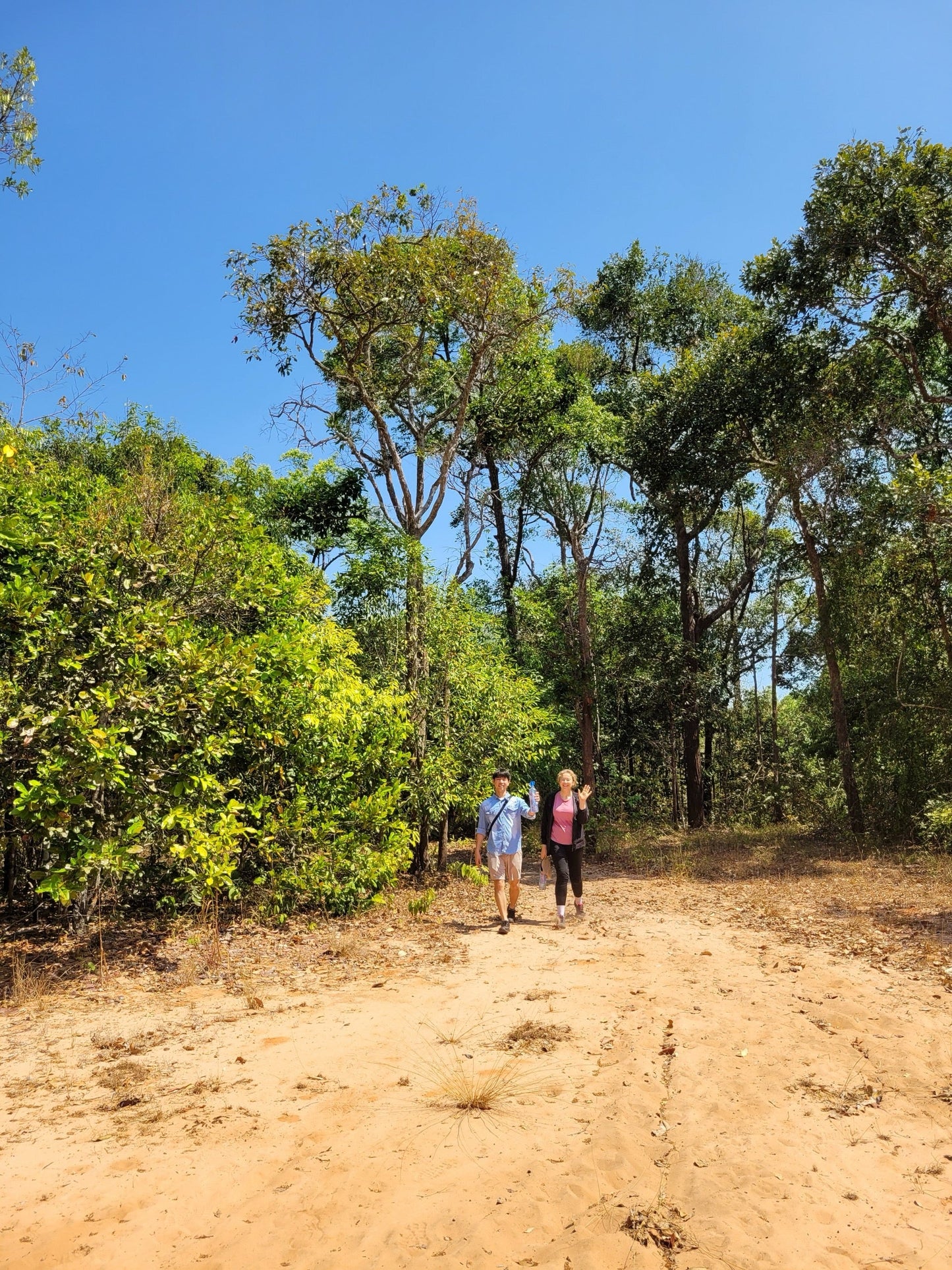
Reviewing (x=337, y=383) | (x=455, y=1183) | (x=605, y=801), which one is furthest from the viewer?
(x=605, y=801)

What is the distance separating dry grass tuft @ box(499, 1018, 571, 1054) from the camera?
18.5 feet

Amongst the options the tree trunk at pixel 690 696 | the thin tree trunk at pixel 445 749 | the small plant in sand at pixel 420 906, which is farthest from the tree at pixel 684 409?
the small plant in sand at pixel 420 906

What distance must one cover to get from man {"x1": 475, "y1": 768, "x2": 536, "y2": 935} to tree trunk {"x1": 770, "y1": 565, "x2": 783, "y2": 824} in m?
14.7

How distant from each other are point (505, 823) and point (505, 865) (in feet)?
1.87

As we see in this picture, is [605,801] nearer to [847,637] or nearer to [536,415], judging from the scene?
[847,637]

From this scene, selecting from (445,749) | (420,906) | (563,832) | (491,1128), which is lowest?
(491,1128)

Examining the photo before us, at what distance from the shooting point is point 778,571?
24531 mm

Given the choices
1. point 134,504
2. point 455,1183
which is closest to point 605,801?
point 134,504

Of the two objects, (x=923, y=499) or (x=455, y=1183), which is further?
(x=923, y=499)

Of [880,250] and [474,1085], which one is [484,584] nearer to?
[880,250]

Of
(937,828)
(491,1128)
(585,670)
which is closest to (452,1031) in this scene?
(491,1128)

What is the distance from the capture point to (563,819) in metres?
9.47

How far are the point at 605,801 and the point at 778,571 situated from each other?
8730 mm

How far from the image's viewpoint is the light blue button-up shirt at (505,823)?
30.2 feet
